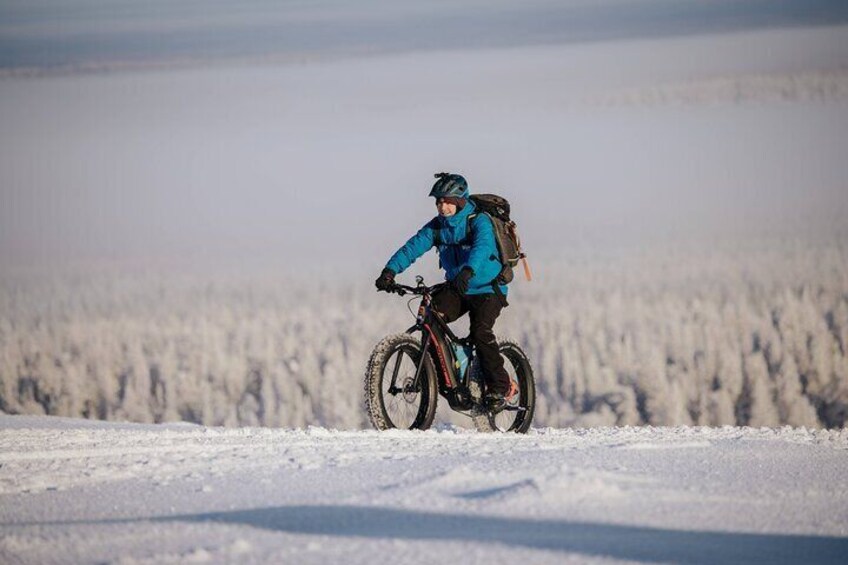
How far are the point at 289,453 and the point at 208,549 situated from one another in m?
3.36

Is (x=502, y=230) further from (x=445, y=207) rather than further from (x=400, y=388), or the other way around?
(x=400, y=388)

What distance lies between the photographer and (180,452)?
37.7 feet

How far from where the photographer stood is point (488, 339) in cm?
1423

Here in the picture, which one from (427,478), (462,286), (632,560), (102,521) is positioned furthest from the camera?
(462,286)

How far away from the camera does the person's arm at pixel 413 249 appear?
46.0ft

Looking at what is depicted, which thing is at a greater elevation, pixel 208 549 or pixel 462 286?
pixel 462 286

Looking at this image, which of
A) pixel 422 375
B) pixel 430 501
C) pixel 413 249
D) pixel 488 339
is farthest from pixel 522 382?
pixel 430 501

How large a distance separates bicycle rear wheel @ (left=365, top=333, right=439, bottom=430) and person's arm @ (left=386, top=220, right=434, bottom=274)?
69cm

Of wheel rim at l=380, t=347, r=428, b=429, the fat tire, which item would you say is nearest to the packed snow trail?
wheel rim at l=380, t=347, r=428, b=429

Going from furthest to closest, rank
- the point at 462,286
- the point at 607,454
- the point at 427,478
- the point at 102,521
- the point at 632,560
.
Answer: the point at 462,286
the point at 607,454
the point at 427,478
the point at 102,521
the point at 632,560

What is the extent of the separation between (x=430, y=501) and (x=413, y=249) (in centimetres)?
529

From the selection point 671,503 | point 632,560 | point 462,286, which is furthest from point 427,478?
point 462,286

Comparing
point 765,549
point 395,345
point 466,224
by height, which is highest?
point 466,224

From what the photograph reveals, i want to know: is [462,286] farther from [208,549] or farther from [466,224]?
[208,549]
